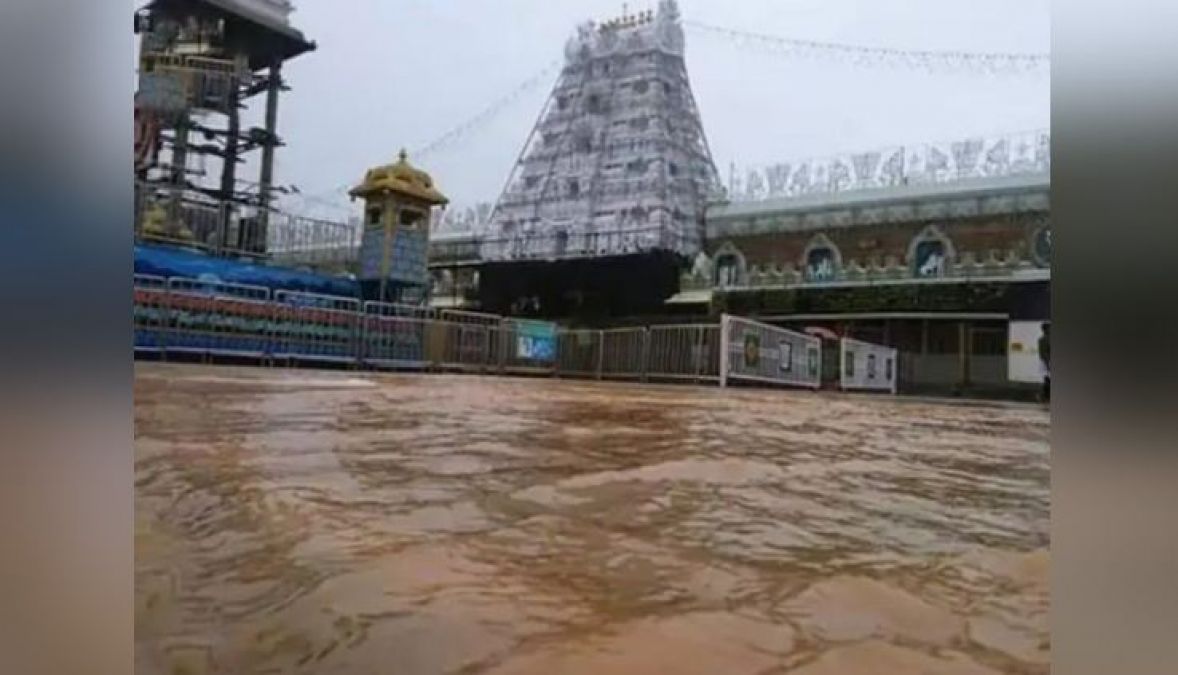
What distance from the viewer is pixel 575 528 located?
1747mm

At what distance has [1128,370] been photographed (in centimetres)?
105

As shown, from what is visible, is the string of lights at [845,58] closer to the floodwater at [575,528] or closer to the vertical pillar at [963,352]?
the vertical pillar at [963,352]

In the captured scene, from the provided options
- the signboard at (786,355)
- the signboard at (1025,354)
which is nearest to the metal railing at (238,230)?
the signboard at (786,355)

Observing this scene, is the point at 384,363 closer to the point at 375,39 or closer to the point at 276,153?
the point at 276,153

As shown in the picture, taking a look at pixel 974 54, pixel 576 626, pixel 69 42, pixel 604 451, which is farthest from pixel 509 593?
pixel 69 42

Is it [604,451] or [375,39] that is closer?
[604,451]

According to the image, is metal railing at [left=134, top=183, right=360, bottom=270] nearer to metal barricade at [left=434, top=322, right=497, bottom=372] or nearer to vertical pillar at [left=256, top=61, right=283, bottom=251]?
vertical pillar at [left=256, top=61, right=283, bottom=251]

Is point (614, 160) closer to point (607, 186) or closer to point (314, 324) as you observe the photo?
point (607, 186)

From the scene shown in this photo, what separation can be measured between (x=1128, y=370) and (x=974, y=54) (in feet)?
2.10

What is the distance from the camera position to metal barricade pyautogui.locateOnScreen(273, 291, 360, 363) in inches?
86.6

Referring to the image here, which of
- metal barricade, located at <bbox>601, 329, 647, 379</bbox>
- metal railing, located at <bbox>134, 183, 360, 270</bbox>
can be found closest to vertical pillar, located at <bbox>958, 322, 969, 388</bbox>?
metal barricade, located at <bbox>601, 329, 647, 379</bbox>

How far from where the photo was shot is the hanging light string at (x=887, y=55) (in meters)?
1.43

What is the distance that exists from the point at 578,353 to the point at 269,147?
0.87 m

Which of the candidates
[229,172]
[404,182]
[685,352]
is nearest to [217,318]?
[229,172]
